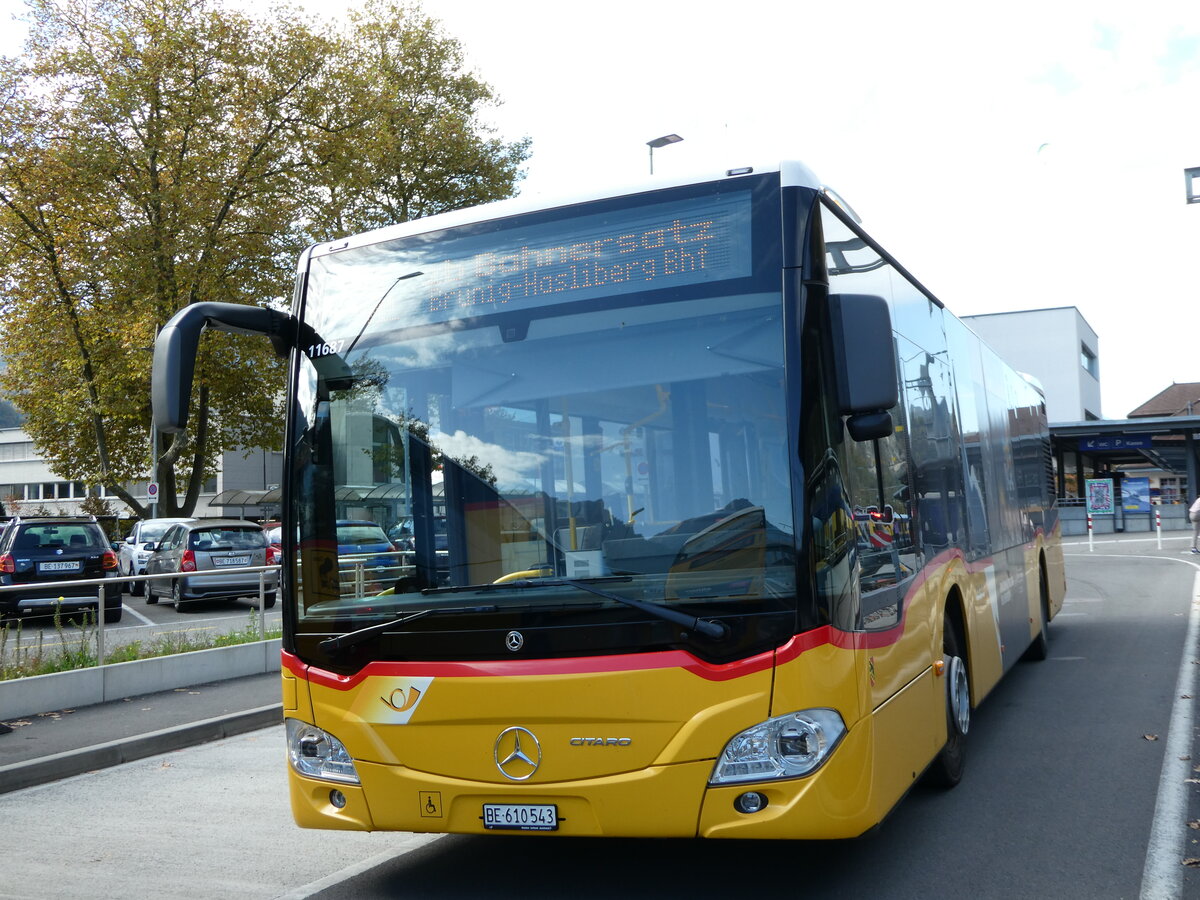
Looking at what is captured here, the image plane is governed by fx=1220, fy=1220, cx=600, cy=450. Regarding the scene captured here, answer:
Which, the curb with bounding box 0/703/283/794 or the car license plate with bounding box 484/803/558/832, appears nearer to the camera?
the car license plate with bounding box 484/803/558/832

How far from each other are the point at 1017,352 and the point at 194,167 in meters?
48.6

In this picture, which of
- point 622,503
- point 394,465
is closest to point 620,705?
point 622,503

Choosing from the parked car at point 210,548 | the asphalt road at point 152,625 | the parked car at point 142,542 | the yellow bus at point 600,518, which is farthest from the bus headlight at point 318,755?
the parked car at point 142,542

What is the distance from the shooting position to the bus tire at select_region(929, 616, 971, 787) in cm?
662

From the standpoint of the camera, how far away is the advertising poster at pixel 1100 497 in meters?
46.8

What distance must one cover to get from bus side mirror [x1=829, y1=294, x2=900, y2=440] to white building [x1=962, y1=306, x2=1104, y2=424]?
64190mm

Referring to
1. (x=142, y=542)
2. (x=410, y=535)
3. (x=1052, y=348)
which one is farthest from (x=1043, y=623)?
(x=1052, y=348)

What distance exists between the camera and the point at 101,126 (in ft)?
107

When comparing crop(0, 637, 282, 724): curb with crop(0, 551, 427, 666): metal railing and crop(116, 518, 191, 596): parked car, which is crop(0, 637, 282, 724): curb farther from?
crop(116, 518, 191, 596): parked car

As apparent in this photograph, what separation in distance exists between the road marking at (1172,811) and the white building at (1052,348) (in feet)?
196

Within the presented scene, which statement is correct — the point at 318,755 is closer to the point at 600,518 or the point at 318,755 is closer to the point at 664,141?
the point at 600,518

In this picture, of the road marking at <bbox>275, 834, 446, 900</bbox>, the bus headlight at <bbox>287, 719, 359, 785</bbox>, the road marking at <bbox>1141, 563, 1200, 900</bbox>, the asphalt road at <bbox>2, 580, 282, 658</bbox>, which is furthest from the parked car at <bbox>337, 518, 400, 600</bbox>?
the asphalt road at <bbox>2, 580, 282, 658</bbox>

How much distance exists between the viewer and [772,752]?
4449mm

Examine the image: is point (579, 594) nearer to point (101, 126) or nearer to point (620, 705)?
point (620, 705)
